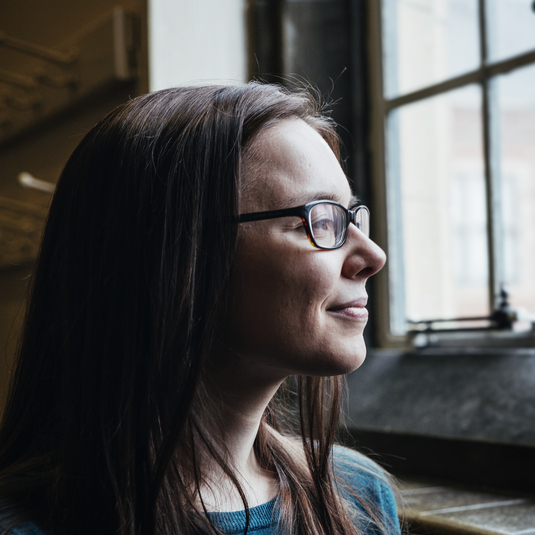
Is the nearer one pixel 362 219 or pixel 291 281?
pixel 291 281

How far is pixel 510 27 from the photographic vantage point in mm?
1485

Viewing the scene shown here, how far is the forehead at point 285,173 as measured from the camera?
0.77 metres

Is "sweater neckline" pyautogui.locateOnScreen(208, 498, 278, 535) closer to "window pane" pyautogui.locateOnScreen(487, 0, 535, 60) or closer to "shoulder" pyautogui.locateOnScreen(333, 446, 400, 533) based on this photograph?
"shoulder" pyautogui.locateOnScreen(333, 446, 400, 533)

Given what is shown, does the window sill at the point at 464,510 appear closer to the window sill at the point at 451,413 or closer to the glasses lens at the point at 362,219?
the window sill at the point at 451,413

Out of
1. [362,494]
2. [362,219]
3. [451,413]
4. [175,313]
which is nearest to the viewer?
[175,313]

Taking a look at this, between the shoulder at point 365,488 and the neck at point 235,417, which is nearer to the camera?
the neck at point 235,417

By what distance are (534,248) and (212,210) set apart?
963 millimetres

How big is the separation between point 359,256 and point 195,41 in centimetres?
106

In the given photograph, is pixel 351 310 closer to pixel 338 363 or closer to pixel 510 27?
pixel 338 363

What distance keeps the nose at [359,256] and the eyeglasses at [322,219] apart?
1cm

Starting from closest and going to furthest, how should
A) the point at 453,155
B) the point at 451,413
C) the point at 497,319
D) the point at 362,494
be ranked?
the point at 362,494 → the point at 451,413 → the point at 497,319 → the point at 453,155

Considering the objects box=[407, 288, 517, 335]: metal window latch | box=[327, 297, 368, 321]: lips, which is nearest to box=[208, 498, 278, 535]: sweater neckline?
box=[327, 297, 368, 321]: lips

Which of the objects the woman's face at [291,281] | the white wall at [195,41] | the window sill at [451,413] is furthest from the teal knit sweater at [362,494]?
the white wall at [195,41]

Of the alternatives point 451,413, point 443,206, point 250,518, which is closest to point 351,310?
point 250,518
